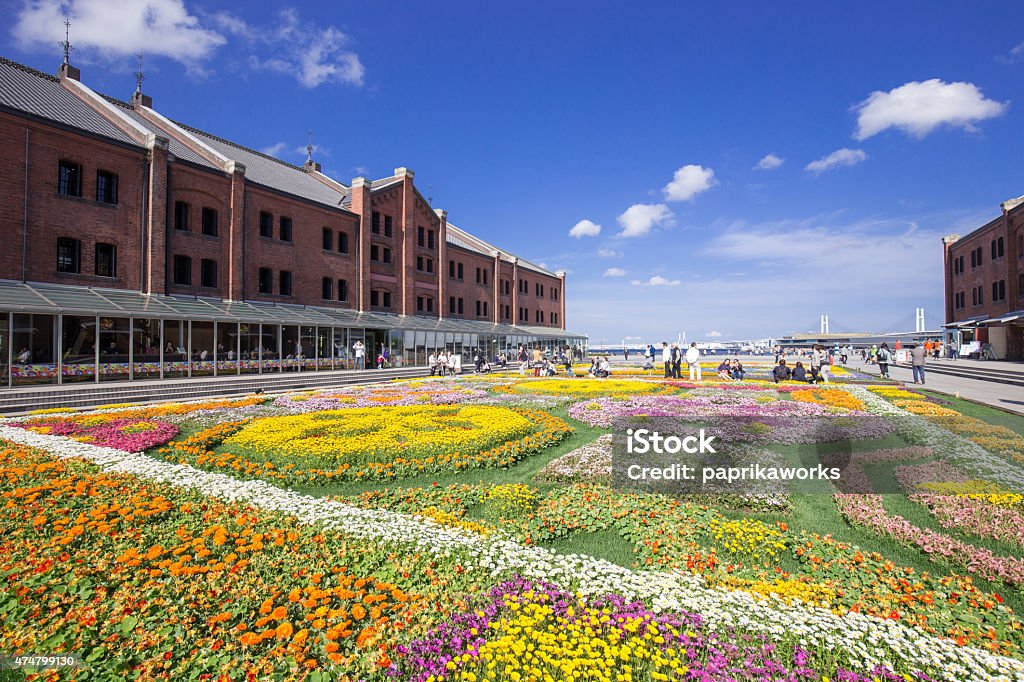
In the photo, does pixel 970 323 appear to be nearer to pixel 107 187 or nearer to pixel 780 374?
pixel 780 374

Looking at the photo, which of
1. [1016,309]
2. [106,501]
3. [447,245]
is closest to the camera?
[106,501]

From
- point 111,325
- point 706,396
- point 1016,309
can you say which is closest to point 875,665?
point 706,396

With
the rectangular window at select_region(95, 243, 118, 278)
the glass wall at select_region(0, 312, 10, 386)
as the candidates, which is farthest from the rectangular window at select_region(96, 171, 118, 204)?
the glass wall at select_region(0, 312, 10, 386)

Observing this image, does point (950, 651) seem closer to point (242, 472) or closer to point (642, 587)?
point (642, 587)

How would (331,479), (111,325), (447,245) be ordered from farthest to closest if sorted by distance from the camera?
(447,245), (111,325), (331,479)

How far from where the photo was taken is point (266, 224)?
32.5 meters

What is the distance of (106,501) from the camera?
22.5 feet

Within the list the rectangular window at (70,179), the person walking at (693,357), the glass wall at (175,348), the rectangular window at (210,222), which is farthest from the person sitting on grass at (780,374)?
the rectangular window at (70,179)

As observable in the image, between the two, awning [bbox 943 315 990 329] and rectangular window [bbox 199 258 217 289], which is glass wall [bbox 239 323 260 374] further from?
awning [bbox 943 315 990 329]

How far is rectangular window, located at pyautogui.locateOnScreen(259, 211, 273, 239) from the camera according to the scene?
106 ft

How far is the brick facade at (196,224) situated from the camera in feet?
72.5

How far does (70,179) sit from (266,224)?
10.3 m

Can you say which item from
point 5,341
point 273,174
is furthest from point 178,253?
point 273,174

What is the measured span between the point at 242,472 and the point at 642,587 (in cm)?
744
